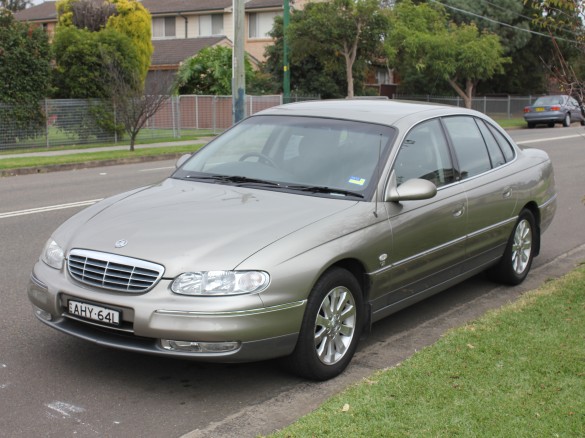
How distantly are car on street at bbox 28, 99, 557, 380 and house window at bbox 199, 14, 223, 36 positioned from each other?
42694mm

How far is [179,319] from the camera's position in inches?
167

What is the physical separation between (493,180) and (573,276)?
120 centimetres

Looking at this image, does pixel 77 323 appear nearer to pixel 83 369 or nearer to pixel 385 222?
pixel 83 369

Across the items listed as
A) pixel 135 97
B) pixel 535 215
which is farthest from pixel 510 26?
pixel 535 215

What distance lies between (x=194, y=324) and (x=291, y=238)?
0.77 metres

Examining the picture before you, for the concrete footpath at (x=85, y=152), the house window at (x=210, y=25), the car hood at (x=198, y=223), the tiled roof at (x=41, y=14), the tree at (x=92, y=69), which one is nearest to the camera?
the car hood at (x=198, y=223)

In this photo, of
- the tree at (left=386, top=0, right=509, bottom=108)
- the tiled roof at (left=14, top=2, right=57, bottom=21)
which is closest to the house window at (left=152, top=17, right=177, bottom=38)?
the tiled roof at (left=14, top=2, right=57, bottom=21)

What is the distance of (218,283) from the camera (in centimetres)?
431

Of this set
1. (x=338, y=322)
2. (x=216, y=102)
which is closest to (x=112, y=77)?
(x=216, y=102)

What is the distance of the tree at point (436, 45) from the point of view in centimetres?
3800

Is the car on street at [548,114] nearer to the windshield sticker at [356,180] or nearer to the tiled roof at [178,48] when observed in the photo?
the tiled roof at [178,48]

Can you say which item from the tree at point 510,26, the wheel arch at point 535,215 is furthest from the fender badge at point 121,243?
the tree at point 510,26

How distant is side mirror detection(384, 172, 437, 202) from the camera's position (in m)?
5.25

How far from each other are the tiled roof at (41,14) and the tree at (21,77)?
102ft
